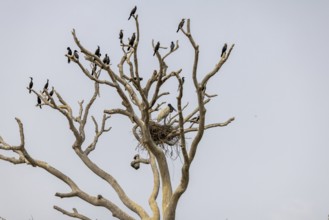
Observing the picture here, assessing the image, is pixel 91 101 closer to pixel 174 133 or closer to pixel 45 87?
pixel 45 87

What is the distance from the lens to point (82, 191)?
898 cm

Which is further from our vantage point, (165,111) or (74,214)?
(165,111)

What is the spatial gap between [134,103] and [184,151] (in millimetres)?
2384

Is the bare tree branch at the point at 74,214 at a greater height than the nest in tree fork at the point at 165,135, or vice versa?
the nest in tree fork at the point at 165,135

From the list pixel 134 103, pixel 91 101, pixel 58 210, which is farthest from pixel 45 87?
pixel 58 210

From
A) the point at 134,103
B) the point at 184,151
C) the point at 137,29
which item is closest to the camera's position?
the point at 184,151

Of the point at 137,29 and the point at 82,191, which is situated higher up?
the point at 137,29

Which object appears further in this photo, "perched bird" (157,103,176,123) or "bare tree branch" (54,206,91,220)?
"perched bird" (157,103,176,123)

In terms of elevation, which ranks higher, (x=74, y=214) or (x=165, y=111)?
(x=165, y=111)

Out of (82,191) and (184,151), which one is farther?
(82,191)

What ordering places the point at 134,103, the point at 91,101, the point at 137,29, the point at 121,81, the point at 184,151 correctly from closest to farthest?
the point at 184,151, the point at 137,29, the point at 121,81, the point at 134,103, the point at 91,101

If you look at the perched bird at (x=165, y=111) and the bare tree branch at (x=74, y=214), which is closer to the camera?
the bare tree branch at (x=74, y=214)

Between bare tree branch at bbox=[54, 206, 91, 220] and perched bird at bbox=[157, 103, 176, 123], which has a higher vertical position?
perched bird at bbox=[157, 103, 176, 123]

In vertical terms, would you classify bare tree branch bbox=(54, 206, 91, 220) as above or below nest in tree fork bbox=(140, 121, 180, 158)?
below
